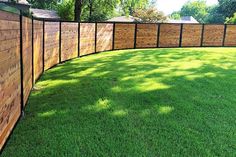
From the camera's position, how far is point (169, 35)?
19734 mm

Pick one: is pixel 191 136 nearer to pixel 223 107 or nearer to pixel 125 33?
pixel 223 107

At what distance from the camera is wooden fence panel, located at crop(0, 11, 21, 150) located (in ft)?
12.6

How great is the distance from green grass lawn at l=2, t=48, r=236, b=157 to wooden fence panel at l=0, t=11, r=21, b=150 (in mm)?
253

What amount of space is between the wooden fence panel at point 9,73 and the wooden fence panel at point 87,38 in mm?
9057

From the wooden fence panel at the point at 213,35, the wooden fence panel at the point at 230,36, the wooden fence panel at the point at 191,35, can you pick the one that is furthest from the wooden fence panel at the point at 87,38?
the wooden fence panel at the point at 230,36

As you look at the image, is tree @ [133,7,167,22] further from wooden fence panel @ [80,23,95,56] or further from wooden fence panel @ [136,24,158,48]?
wooden fence panel @ [80,23,95,56]

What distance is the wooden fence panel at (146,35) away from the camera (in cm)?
1885

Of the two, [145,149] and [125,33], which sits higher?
[125,33]

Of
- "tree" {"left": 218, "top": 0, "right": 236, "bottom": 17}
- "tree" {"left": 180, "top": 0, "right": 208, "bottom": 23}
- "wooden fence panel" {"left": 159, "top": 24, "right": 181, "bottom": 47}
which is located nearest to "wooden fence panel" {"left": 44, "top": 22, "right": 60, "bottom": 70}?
"wooden fence panel" {"left": 159, "top": 24, "right": 181, "bottom": 47}

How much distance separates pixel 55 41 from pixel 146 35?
904 centimetres

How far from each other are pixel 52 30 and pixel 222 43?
1361cm

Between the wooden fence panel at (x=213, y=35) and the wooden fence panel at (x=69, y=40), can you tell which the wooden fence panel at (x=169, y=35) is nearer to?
the wooden fence panel at (x=213, y=35)

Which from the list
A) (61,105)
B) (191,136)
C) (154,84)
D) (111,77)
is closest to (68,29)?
A: (111,77)

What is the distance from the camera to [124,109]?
18.5ft
